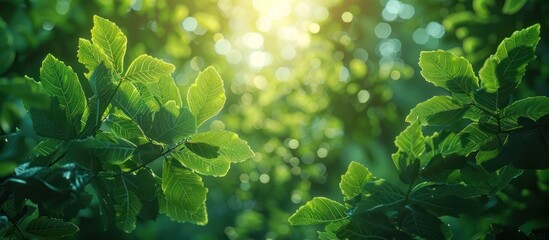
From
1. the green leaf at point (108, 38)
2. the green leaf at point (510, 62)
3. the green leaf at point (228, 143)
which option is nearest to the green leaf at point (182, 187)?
the green leaf at point (228, 143)

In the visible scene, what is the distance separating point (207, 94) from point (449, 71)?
0.68 meters

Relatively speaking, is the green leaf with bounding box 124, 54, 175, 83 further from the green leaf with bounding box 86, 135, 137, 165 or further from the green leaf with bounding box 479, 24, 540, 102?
the green leaf with bounding box 479, 24, 540, 102

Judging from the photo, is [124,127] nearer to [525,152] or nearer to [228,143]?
[228,143]

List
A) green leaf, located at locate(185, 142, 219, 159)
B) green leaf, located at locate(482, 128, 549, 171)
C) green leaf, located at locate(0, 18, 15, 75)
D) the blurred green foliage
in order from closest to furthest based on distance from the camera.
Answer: green leaf, located at locate(0, 18, 15, 75), green leaf, located at locate(482, 128, 549, 171), green leaf, located at locate(185, 142, 219, 159), the blurred green foliage

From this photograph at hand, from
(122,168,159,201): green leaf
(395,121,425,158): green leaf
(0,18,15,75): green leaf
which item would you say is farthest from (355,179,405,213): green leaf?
(0,18,15,75): green leaf

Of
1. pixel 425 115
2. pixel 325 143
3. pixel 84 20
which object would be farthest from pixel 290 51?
pixel 425 115

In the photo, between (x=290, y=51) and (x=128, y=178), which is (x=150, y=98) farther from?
(x=290, y=51)

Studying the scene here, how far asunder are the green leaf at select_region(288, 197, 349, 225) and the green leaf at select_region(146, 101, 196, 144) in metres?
0.38

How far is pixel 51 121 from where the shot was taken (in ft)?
4.06

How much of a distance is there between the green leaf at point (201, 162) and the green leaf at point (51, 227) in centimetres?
34

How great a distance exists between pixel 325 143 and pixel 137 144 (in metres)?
4.62

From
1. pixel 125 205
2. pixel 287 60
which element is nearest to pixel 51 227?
pixel 125 205

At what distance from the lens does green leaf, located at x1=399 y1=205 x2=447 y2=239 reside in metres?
1.24

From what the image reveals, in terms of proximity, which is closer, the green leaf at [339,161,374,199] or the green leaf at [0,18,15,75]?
the green leaf at [0,18,15,75]
